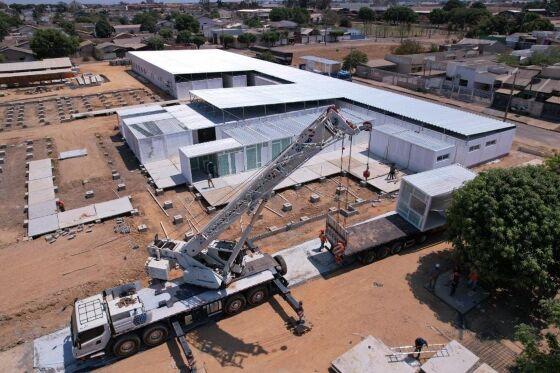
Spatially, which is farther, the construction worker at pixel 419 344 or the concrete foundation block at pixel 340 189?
the concrete foundation block at pixel 340 189

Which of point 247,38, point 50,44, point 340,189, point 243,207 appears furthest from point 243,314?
point 247,38

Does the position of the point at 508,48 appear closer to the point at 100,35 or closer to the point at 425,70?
the point at 425,70

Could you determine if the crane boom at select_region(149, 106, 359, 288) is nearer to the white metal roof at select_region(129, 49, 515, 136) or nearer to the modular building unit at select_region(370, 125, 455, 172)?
the modular building unit at select_region(370, 125, 455, 172)

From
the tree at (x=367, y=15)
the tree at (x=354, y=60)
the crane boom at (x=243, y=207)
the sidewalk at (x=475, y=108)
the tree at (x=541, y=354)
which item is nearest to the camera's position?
the tree at (x=541, y=354)

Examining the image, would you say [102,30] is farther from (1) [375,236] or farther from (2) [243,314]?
(2) [243,314]

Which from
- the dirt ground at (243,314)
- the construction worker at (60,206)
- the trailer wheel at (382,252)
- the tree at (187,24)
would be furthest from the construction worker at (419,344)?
the tree at (187,24)

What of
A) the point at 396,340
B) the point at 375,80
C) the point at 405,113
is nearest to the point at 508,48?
the point at 375,80

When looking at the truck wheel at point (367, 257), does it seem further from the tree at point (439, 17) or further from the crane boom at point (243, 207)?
the tree at point (439, 17)
